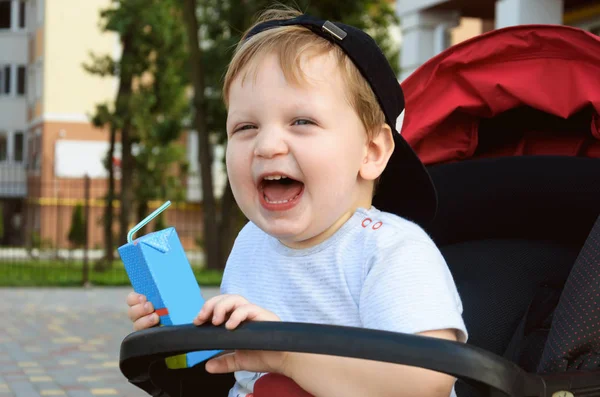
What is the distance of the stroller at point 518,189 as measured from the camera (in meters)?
1.86

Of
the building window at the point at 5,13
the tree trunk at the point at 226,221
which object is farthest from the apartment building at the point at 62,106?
the tree trunk at the point at 226,221

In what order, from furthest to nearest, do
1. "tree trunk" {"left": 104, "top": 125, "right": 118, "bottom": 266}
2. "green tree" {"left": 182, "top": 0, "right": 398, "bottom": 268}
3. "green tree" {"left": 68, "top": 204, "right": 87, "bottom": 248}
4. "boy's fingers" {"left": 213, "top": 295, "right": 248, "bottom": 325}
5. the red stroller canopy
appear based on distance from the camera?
1. "green tree" {"left": 68, "top": 204, "right": 87, "bottom": 248}
2. "tree trunk" {"left": 104, "top": 125, "right": 118, "bottom": 266}
3. "green tree" {"left": 182, "top": 0, "right": 398, "bottom": 268}
4. the red stroller canopy
5. "boy's fingers" {"left": 213, "top": 295, "right": 248, "bottom": 325}

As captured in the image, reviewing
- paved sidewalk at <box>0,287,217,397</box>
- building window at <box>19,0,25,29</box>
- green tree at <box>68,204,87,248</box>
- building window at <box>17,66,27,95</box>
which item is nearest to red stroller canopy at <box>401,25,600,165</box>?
paved sidewalk at <box>0,287,217,397</box>

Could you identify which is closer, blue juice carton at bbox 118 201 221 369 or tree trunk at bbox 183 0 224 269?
blue juice carton at bbox 118 201 221 369

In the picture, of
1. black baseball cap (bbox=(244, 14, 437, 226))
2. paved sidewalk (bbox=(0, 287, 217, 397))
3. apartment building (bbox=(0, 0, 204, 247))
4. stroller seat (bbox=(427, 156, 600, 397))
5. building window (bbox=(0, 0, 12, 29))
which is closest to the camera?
black baseball cap (bbox=(244, 14, 437, 226))

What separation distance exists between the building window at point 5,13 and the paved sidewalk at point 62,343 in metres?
25.3

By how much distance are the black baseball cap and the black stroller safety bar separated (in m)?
0.54

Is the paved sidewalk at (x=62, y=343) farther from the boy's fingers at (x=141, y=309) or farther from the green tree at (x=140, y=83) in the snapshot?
the green tree at (x=140, y=83)

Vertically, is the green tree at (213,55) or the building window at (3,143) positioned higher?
the green tree at (213,55)

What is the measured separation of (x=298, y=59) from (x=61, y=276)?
13.5m

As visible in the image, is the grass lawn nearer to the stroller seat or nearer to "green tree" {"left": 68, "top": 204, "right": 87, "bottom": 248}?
"green tree" {"left": 68, "top": 204, "right": 87, "bottom": 248}

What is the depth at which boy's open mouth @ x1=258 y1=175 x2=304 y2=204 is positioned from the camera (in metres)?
1.61

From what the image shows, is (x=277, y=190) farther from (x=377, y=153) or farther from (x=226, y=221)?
(x=226, y=221)

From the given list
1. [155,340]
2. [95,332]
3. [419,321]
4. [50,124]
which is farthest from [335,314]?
[50,124]
